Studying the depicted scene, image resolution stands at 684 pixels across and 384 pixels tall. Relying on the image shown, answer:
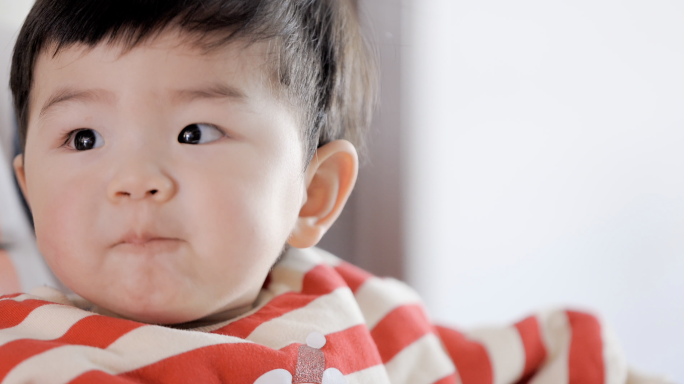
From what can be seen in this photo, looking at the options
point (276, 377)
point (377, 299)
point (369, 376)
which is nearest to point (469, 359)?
point (377, 299)

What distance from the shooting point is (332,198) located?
31.8 inches

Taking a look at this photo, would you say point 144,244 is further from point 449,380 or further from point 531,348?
point 531,348

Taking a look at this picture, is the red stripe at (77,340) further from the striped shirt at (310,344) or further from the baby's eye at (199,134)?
the baby's eye at (199,134)

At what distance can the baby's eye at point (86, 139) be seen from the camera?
614mm

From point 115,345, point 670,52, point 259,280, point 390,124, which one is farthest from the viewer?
point 670,52

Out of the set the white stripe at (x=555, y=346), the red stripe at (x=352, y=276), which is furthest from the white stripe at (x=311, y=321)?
the white stripe at (x=555, y=346)

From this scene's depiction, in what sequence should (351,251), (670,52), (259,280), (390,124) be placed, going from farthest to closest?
1. (670,52)
2. (390,124)
3. (351,251)
4. (259,280)

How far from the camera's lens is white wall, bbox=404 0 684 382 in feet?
5.37

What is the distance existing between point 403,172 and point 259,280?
847 mm


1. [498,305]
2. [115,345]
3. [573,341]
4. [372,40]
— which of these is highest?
[372,40]

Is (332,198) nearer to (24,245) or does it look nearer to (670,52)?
(24,245)

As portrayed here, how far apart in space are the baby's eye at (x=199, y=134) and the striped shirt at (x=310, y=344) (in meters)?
0.18

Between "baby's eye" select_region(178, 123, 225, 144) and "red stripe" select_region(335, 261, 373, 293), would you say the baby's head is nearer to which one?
"baby's eye" select_region(178, 123, 225, 144)

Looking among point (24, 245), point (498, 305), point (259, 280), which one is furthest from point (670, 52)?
point (24, 245)
